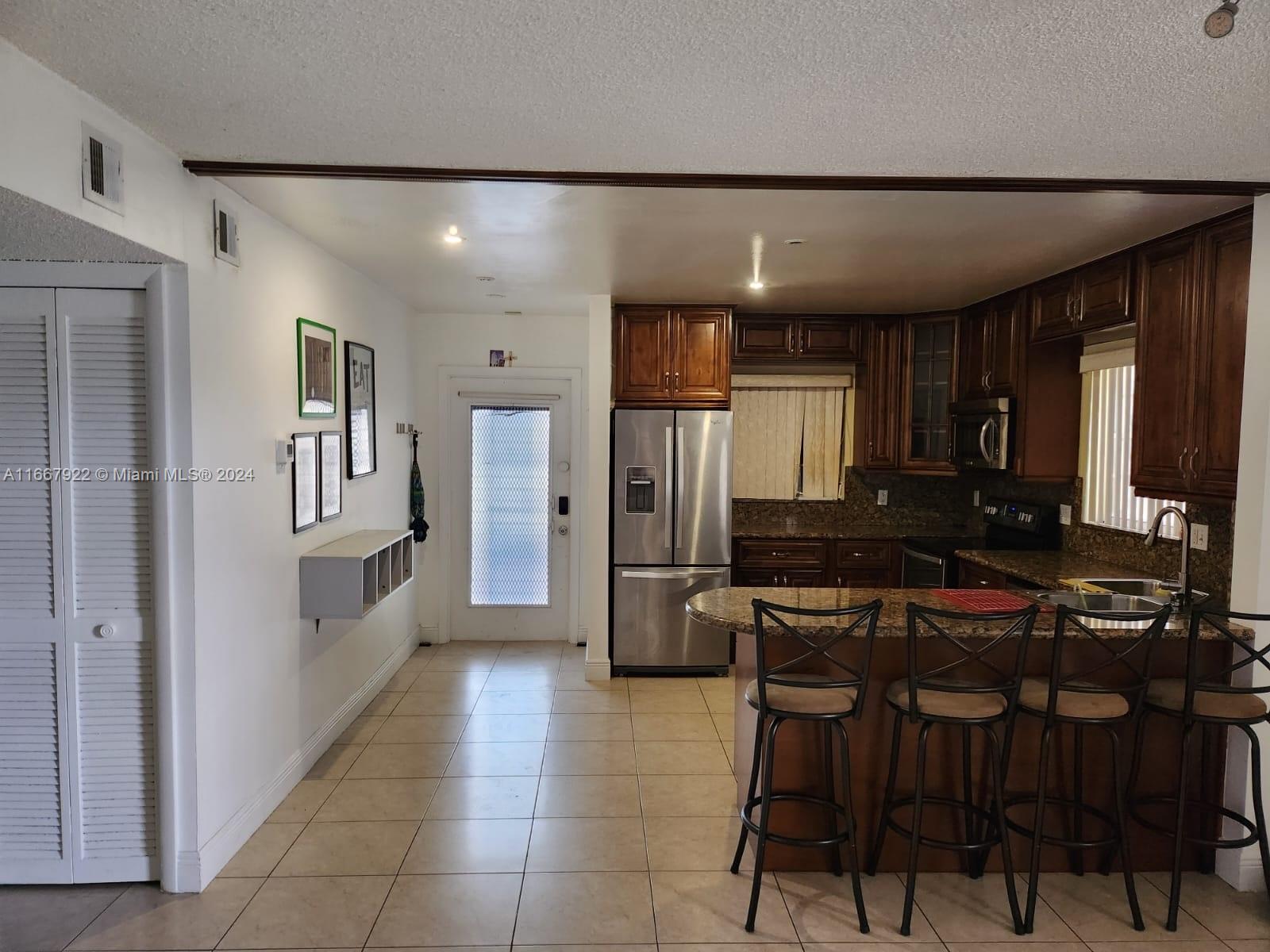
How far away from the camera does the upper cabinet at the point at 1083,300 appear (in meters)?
3.51

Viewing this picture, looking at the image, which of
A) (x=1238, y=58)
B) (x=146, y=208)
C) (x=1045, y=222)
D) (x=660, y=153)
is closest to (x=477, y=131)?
(x=660, y=153)

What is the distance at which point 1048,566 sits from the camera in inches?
158

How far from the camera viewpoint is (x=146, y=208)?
236 centimetres

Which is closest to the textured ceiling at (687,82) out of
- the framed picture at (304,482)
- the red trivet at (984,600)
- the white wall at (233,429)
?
the white wall at (233,429)

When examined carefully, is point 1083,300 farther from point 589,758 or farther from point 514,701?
point 514,701

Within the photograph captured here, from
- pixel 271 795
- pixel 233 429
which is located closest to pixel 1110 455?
pixel 233 429

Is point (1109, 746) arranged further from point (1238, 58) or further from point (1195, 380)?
point (1238, 58)

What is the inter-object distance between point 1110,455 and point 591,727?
3037 mm

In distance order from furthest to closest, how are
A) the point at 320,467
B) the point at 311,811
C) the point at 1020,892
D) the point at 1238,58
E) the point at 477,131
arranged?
the point at 320,467
the point at 311,811
the point at 1020,892
the point at 477,131
the point at 1238,58

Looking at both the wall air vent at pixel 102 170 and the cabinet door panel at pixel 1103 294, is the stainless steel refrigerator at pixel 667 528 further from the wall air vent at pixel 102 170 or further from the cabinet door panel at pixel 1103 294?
the wall air vent at pixel 102 170

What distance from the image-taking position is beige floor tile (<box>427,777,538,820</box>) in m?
3.29

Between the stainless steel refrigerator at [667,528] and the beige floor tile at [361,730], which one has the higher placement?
the stainless steel refrigerator at [667,528]

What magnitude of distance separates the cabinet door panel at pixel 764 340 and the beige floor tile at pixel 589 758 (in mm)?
2694

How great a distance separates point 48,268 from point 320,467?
1.38 metres
